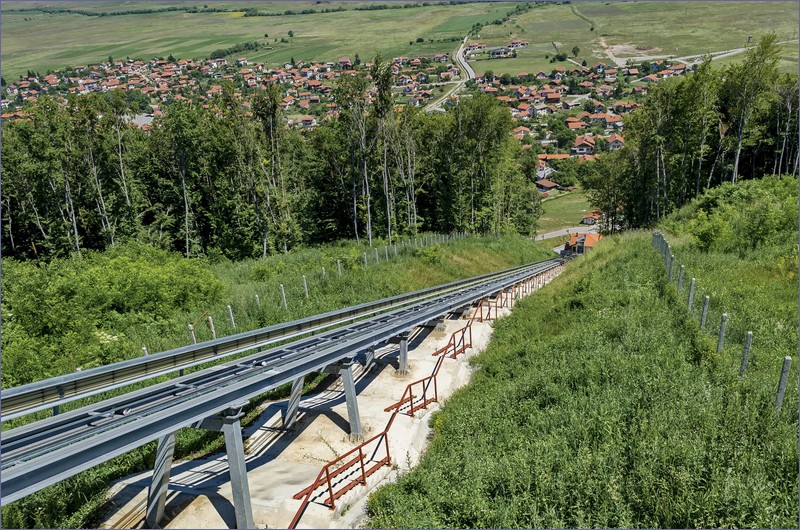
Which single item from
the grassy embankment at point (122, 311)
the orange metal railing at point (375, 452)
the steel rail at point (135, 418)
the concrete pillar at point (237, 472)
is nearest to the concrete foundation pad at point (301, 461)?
the orange metal railing at point (375, 452)

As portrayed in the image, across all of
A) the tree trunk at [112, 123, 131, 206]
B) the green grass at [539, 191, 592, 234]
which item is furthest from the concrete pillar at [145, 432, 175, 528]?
the green grass at [539, 191, 592, 234]

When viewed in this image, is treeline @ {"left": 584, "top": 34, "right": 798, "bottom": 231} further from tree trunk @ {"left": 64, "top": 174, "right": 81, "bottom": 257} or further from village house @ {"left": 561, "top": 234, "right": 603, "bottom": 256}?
tree trunk @ {"left": 64, "top": 174, "right": 81, "bottom": 257}

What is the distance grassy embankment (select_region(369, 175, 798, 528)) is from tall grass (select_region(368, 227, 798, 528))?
0.02 m

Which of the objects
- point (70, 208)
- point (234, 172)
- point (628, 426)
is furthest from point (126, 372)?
point (70, 208)

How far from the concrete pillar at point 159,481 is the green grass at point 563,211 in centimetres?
7554

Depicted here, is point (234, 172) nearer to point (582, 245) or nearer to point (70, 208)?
point (70, 208)

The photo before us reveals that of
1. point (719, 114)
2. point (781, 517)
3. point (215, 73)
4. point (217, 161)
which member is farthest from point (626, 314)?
point (215, 73)

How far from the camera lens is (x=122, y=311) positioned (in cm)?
1716

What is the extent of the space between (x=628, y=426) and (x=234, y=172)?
121 ft

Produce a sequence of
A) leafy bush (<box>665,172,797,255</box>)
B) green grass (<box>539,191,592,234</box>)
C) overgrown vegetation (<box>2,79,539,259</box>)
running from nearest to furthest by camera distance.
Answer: leafy bush (<box>665,172,797,255</box>)
overgrown vegetation (<box>2,79,539,259</box>)
green grass (<box>539,191,592,234</box>)

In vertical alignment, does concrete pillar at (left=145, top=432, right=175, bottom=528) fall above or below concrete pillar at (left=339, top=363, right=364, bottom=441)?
above

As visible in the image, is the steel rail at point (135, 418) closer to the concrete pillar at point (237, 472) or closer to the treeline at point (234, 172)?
the concrete pillar at point (237, 472)

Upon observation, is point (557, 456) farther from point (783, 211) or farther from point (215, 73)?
point (215, 73)

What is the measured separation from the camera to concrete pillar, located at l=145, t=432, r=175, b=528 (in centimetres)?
750
